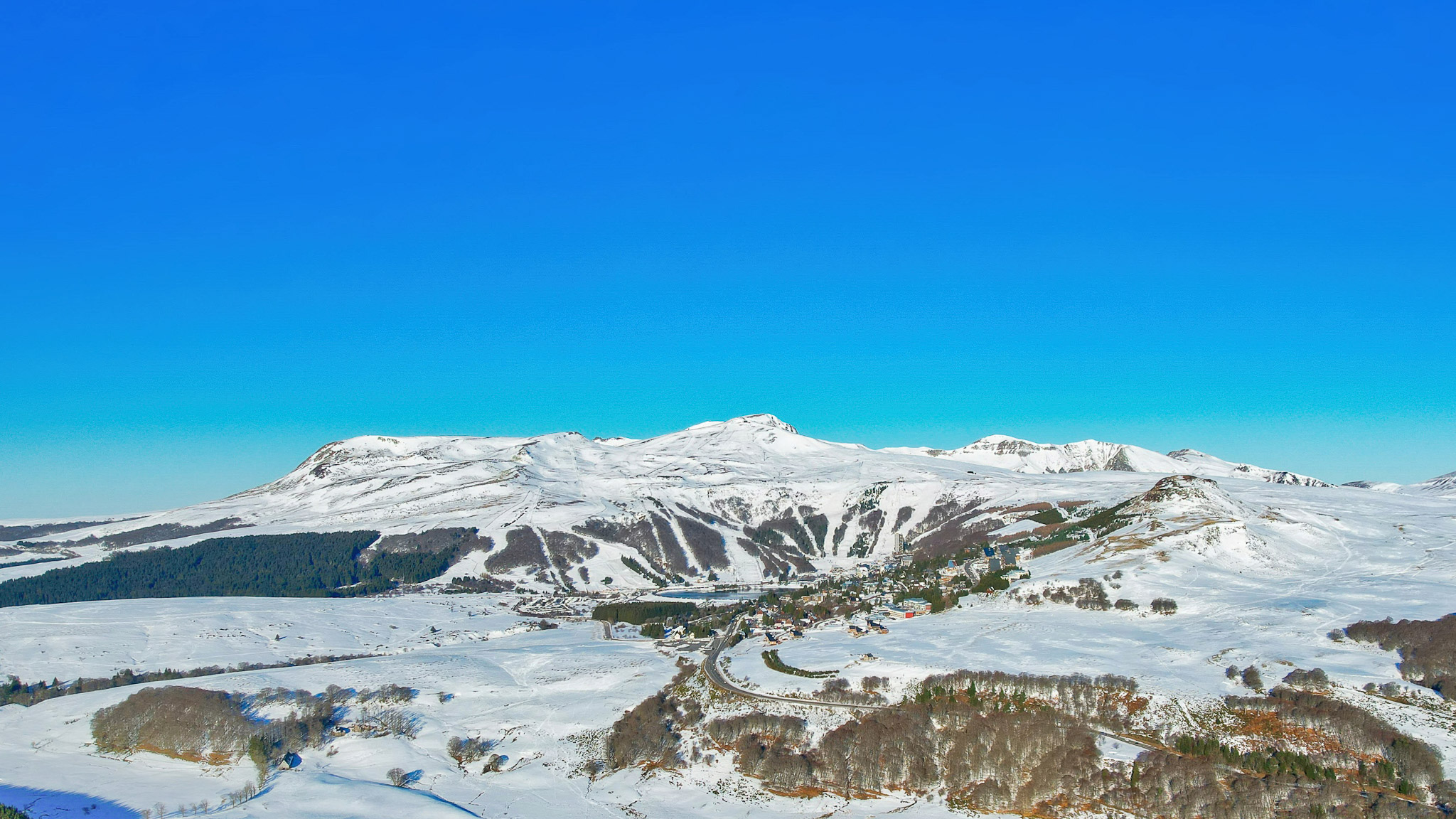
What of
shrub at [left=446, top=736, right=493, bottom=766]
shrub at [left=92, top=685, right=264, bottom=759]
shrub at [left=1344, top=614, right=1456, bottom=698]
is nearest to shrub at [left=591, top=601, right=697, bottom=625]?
shrub at [left=446, top=736, right=493, bottom=766]

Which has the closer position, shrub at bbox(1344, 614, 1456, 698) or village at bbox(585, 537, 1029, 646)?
shrub at bbox(1344, 614, 1456, 698)

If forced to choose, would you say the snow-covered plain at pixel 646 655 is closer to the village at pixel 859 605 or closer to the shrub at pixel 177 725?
the shrub at pixel 177 725

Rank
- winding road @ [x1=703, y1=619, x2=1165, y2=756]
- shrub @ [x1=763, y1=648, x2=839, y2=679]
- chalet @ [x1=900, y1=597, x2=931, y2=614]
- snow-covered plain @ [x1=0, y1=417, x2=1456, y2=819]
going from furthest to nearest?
chalet @ [x1=900, y1=597, x2=931, y2=614] → shrub @ [x1=763, y1=648, x2=839, y2=679] → snow-covered plain @ [x1=0, y1=417, x2=1456, y2=819] → winding road @ [x1=703, y1=619, x2=1165, y2=756]

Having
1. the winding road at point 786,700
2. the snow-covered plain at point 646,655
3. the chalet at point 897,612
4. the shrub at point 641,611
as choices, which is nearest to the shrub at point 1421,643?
the snow-covered plain at point 646,655

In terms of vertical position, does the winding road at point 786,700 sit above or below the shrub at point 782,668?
A: below

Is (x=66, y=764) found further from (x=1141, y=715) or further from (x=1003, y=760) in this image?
(x=1141, y=715)

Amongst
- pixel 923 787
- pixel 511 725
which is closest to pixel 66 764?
pixel 511 725

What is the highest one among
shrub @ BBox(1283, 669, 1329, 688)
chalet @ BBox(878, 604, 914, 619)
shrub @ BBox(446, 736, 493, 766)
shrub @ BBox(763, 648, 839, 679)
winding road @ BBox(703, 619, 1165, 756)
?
chalet @ BBox(878, 604, 914, 619)

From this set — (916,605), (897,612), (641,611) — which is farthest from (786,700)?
(641,611)

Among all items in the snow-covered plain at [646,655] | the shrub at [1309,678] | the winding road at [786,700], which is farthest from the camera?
the snow-covered plain at [646,655]

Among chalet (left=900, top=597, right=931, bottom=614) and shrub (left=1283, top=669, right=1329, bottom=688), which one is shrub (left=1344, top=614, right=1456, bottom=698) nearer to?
shrub (left=1283, top=669, right=1329, bottom=688)

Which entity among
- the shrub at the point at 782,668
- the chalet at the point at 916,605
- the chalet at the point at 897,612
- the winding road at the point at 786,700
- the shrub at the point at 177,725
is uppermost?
the chalet at the point at 916,605
